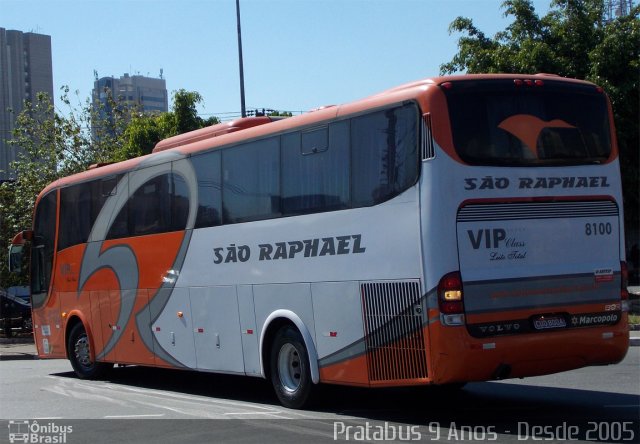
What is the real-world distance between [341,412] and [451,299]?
266 cm

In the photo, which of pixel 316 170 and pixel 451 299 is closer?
pixel 451 299

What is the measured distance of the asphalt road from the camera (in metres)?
9.60

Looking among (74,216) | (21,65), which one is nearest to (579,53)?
(74,216)

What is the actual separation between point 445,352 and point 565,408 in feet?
7.67

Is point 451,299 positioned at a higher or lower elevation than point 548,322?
higher

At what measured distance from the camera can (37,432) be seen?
10805 mm

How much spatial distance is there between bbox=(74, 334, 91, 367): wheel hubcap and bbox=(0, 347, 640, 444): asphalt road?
1388 mm

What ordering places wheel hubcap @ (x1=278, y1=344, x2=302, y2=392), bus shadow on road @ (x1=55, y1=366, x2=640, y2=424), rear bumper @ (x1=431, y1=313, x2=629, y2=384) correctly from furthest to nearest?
wheel hubcap @ (x1=278, y1=344, x2=302, y2=392), bus shadow on road @ (x1=55, y1=366, x2=640, y2=424), rear bumper @ (x1=431, y1=313, x2=629, y2=384)

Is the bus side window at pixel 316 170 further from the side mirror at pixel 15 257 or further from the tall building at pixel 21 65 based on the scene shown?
the tall building at pixel 21 65

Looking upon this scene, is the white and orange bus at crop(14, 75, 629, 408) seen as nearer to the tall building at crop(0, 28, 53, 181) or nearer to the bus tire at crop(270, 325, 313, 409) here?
the bus tire at crop(270, 325, 313, 409)

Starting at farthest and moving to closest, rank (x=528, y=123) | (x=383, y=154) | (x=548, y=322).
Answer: (x=383, y=154)
(x=528, y=123)
(x=548, y=322)

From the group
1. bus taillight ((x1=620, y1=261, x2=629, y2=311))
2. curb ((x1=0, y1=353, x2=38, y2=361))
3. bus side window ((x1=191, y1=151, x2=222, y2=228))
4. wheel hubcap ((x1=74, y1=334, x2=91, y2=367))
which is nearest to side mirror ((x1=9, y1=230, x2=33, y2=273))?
wheel hubcap ((x1=74, y1=334, x2=91, y2=367))

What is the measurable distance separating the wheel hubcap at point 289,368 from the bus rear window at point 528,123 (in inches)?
145

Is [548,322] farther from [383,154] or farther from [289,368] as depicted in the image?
[289,368]
